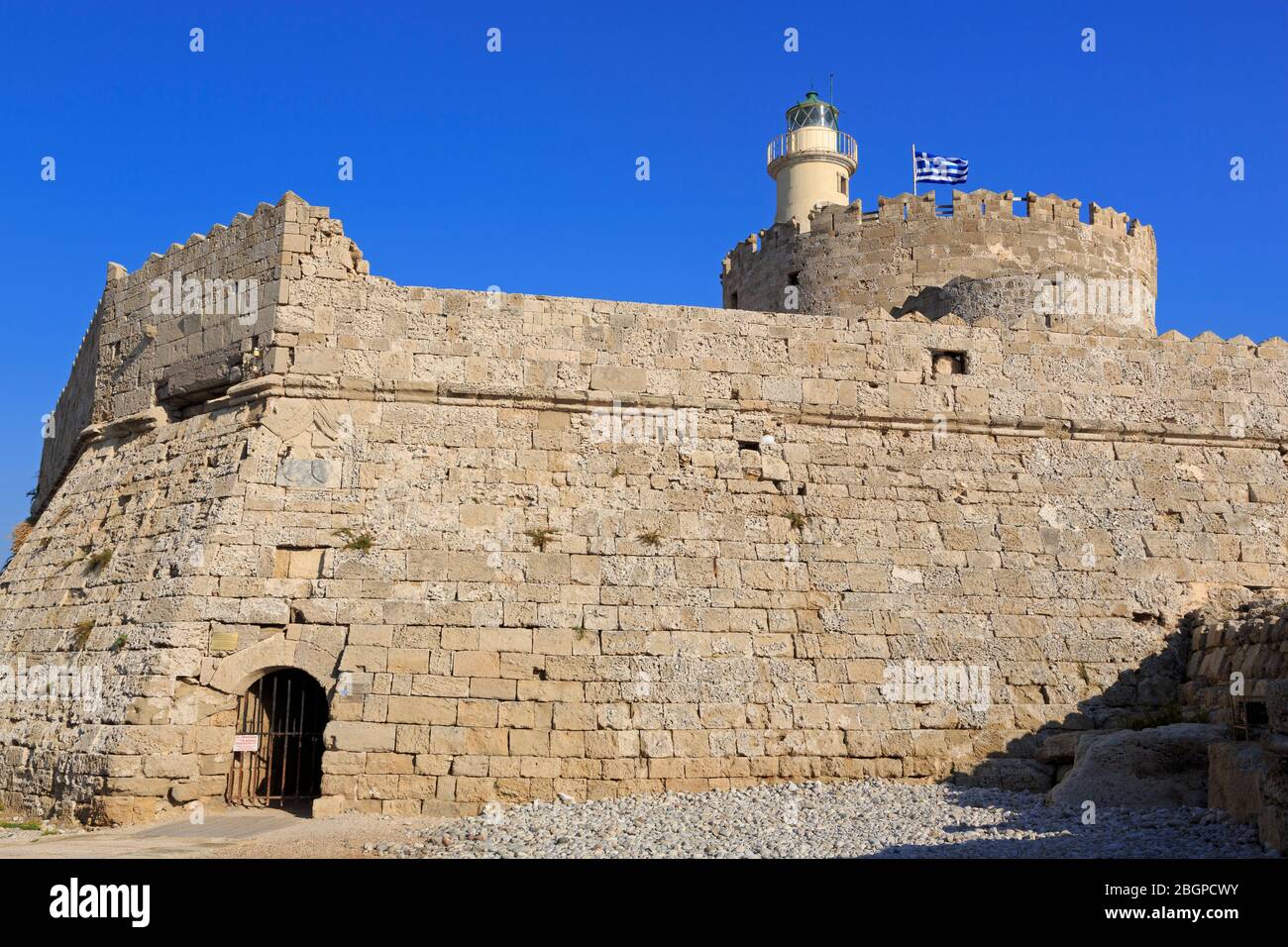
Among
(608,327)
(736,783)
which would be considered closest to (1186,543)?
(736,783)

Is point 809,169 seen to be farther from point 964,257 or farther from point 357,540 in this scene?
point 357,540

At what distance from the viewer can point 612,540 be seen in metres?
10.8

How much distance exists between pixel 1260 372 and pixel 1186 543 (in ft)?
8.23

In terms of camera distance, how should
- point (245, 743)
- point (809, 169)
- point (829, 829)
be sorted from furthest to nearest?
point (809, 169) < point (245, 743) < point (829, 829)

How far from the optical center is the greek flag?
17.8 meters

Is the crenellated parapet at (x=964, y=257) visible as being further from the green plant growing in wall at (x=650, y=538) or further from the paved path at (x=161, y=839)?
the paved path at (x=161, y=839)

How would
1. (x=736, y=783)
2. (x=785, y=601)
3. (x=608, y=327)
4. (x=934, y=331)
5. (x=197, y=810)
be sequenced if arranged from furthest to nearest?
(x=934, y=331)
(x=608, y=327)
(x=785, y=601)
(x=736, y=783)
(x=197, y=810)

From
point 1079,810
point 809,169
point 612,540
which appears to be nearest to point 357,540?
point 612,540

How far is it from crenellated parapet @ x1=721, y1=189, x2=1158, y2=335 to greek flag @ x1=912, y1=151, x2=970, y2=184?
2.62 m

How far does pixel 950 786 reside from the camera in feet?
33.3

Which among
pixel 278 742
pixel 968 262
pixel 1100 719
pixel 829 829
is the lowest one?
pixel 829 829

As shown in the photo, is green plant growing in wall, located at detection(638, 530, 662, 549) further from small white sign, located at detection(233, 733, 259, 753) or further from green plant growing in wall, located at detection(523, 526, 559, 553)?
small white sign, located at detection(233, 733, 259, 753)

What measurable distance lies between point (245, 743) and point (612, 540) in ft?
12.1
